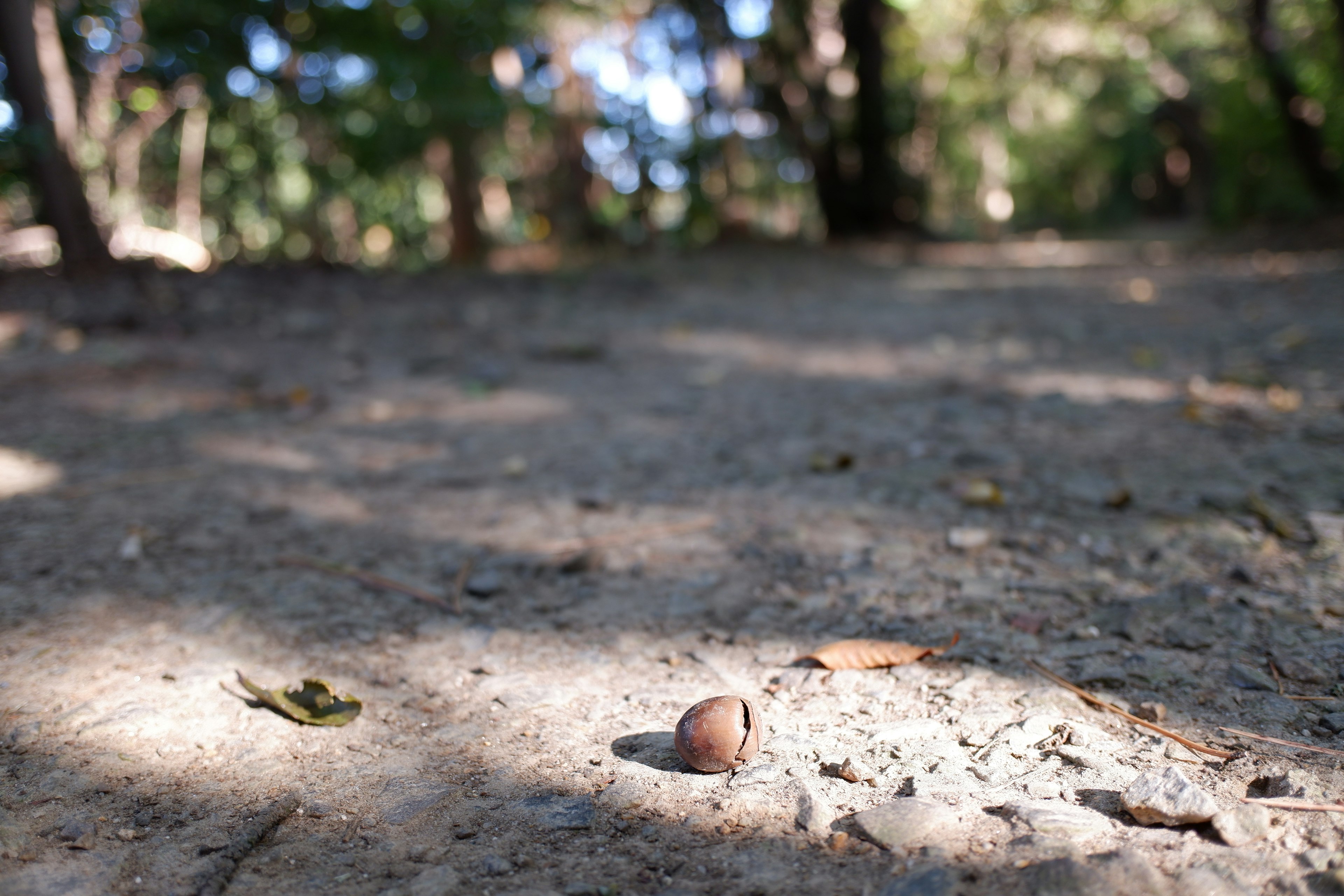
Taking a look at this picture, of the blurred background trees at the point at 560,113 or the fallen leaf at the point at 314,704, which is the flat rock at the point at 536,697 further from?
the blurred background trees at the point at 560,113

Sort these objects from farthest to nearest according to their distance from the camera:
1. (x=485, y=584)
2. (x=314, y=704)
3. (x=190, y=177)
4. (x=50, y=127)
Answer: (x=190, y=177)
(x=50, y=127)
(x=485, y=584)
(x=314, y=704)

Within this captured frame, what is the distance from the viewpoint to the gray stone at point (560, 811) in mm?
1165

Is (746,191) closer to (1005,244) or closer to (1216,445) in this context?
(1005,244)

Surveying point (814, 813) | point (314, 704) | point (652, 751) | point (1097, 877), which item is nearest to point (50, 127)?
point (314, 704)

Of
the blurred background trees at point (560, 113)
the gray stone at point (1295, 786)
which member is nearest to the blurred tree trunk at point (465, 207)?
the blurred background trees at point (560, 113)

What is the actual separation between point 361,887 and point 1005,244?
9910mm

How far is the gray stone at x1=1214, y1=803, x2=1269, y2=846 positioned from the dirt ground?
0.05 ft

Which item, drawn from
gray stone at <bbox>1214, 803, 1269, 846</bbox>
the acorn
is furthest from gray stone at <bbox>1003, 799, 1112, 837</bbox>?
the acorn

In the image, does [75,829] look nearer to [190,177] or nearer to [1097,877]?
[1097,877]

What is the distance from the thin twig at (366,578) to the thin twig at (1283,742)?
1304mm

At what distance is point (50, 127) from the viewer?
444cm

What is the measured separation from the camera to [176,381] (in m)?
3.31

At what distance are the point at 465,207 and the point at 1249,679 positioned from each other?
6972 millimetres

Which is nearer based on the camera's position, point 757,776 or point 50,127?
point 757,776
